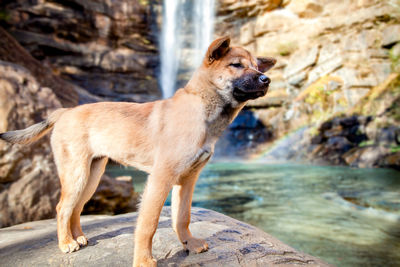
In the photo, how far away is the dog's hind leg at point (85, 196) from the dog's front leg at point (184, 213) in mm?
839

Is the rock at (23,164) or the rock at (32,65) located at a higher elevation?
the rock at (32,65)

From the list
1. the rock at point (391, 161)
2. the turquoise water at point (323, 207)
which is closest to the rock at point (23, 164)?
the turquoise water at point (323, 207)

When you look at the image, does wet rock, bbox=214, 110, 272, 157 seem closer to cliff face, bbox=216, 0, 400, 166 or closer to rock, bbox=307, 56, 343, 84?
cliff face, bbox=216, 0, 400, 166

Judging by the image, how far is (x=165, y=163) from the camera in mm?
2238

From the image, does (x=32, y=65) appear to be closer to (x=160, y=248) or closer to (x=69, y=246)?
(x=69, y=246)

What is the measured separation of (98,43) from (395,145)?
21.9 m

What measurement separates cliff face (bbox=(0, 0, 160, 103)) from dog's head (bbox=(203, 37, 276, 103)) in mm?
18995

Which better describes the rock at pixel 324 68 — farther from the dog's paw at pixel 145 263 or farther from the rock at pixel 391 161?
the dog's paw at pixel 145 263

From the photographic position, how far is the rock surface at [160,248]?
231 cm

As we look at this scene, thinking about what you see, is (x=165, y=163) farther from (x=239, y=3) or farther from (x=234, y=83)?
(x=239, y=3)

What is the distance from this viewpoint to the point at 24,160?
13.6 feet

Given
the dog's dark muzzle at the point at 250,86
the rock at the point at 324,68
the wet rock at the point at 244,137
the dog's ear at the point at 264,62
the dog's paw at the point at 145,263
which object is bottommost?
the wet rock at the point at 244,137

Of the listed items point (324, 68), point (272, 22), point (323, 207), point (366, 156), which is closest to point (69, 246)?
point (323, 207)

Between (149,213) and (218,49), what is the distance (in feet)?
4.93
